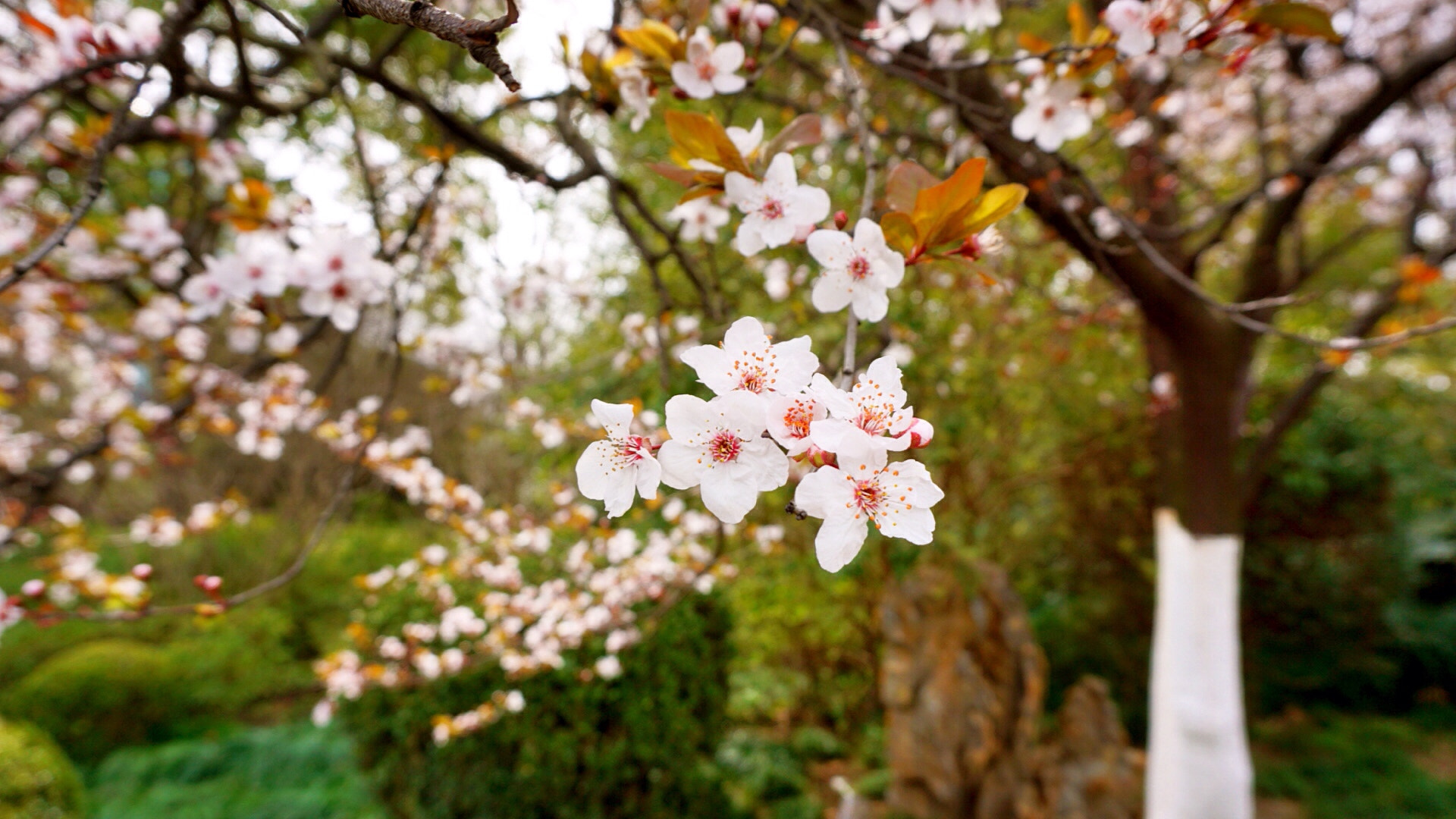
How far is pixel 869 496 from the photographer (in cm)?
66

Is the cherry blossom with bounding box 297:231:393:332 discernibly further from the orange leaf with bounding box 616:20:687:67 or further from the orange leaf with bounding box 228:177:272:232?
the orange leaf with bounding box 616:20:687:67

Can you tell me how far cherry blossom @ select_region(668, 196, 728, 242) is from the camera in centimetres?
144

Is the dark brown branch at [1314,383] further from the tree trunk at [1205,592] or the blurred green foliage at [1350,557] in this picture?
the blurred green foliage at [1350,557]

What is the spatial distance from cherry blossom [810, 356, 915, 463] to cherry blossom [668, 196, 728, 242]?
0.84m

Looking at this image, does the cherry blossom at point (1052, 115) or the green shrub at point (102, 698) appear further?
the green shrub at point (102, 698)

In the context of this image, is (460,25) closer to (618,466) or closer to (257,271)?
(618,466)

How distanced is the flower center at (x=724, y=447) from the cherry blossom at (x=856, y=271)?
0.75 feet

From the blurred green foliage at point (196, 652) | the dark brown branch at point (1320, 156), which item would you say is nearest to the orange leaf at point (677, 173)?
the dark brown branch at point (1320, 156)

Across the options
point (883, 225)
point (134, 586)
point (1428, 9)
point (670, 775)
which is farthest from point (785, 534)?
point (1428, 9)

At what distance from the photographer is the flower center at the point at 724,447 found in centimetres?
65

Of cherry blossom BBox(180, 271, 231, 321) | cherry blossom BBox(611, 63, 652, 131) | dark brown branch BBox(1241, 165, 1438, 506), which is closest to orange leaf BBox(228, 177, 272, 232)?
cherry blossom BBox(180, 271, 231, 321)

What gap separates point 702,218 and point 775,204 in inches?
27.5

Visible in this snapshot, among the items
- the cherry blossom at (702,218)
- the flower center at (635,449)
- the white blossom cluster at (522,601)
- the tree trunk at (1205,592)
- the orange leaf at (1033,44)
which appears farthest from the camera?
the tree trunk at (1205,592)

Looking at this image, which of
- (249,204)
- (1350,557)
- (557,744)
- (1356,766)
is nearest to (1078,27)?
(249,204)
